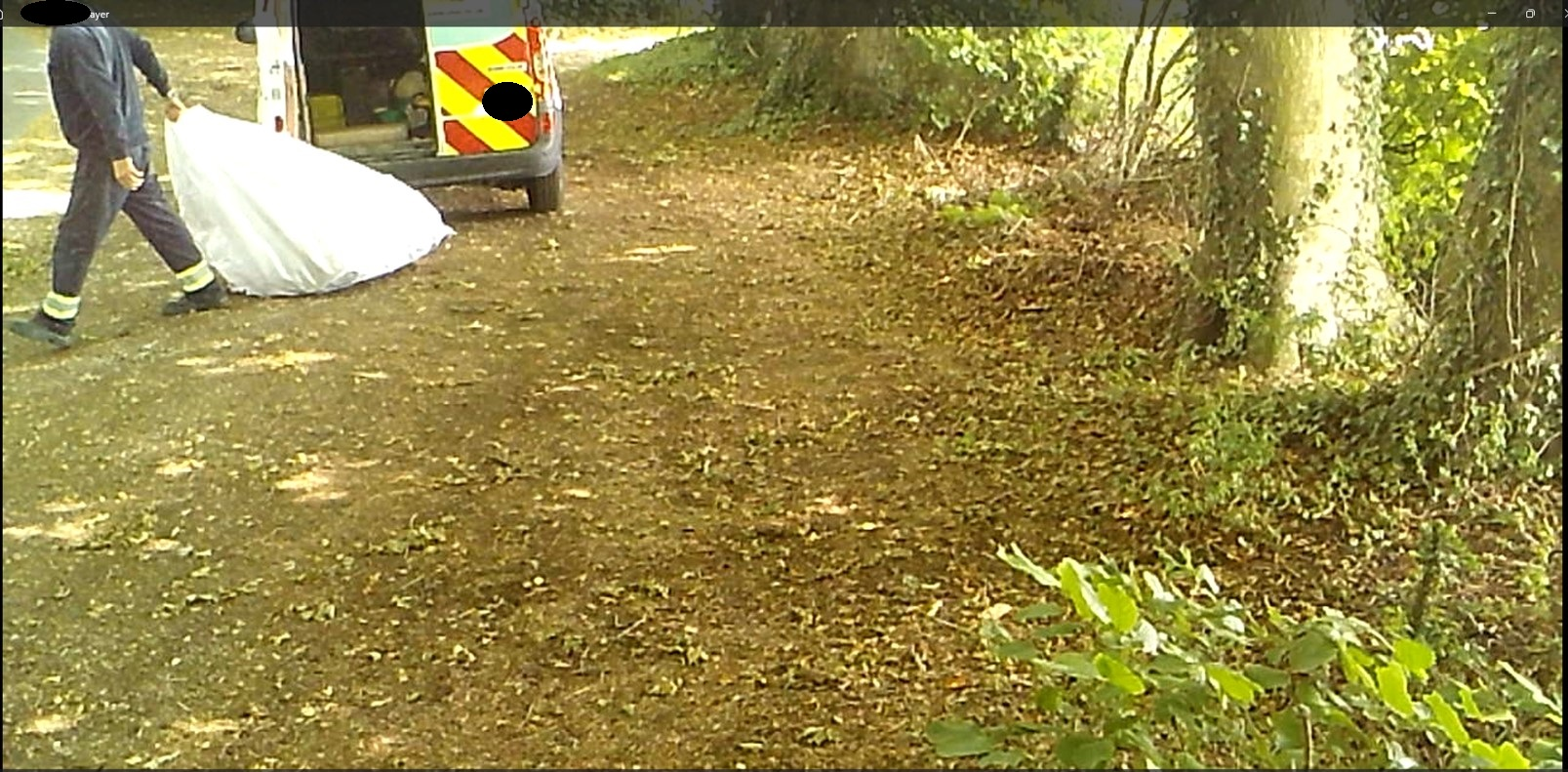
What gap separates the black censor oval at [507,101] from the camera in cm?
276

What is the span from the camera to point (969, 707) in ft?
4.56

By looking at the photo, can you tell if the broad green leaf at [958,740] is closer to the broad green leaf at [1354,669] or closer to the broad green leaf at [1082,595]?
the broad green leaf at [1082,595]

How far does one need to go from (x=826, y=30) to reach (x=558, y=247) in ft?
5.41

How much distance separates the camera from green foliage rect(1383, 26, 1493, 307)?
1.79m

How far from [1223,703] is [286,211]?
5.74 feet

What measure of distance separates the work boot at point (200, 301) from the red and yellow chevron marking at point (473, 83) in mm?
913

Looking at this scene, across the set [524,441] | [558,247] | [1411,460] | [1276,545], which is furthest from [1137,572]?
[558,247]

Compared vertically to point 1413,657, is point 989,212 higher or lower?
lower

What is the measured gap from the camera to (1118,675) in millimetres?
958

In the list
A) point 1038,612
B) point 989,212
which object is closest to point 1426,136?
point 989,212

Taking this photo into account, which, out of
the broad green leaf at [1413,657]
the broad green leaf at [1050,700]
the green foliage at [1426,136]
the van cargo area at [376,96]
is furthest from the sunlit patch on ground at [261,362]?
the green foliage at [1426,136]

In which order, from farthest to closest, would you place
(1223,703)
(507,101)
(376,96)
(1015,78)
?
(1015,78) → (507,101) → (376,96) → (1223,703)

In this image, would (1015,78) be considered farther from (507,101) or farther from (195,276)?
(195,276)

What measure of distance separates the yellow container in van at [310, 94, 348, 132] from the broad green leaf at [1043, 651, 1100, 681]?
5.38 ft
